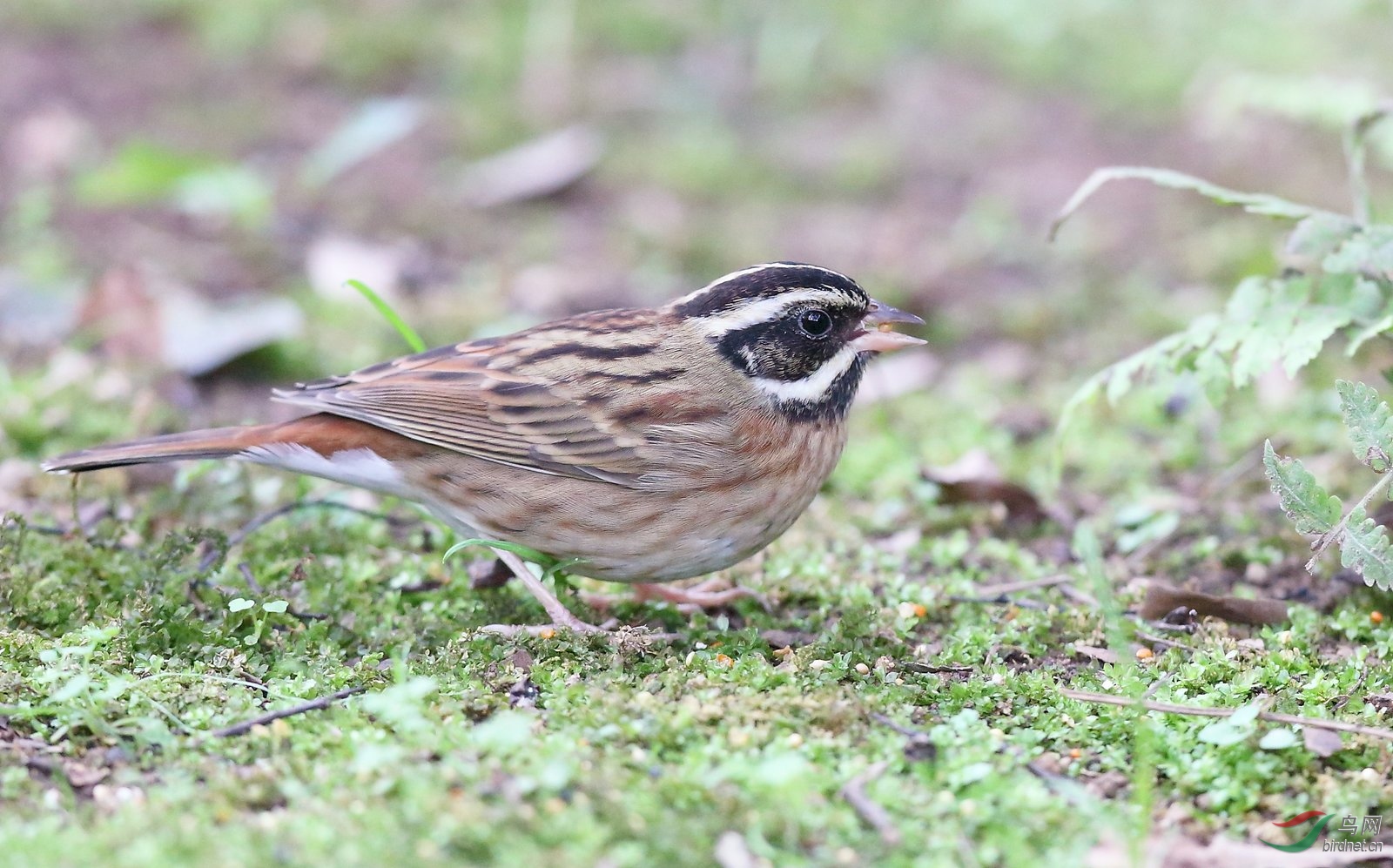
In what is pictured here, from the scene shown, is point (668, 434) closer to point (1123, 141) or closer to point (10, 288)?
point (10, 288)

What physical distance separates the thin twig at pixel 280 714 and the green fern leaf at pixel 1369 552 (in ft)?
9.50

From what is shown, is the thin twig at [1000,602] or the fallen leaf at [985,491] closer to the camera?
the thin twig at [1000,602]

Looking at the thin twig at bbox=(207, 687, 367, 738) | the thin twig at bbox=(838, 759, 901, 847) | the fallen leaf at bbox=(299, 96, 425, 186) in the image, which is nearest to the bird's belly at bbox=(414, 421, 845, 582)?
the thin twig at bbox=(207, 687, 367, 738)

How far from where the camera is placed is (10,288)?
8312mm

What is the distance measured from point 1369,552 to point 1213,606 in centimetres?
95

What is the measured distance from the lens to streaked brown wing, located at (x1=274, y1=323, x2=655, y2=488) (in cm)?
526

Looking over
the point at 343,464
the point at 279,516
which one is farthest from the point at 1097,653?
the point at 279,516

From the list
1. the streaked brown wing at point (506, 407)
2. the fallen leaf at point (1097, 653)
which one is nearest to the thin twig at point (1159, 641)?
the fallen leaf at point (1097, 653)

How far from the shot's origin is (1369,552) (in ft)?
13.9

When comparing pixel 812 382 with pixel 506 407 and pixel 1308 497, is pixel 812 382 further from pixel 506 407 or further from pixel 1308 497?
pixel 1308 497

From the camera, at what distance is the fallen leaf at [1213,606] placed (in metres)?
5.07

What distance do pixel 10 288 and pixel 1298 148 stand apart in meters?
8.93

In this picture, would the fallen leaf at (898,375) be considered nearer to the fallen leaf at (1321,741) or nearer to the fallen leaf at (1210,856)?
the fallen leaf at (1321,741)

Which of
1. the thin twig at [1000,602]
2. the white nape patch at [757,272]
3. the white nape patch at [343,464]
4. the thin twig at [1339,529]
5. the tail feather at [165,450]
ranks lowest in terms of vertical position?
the thin twig at [1000,602]
